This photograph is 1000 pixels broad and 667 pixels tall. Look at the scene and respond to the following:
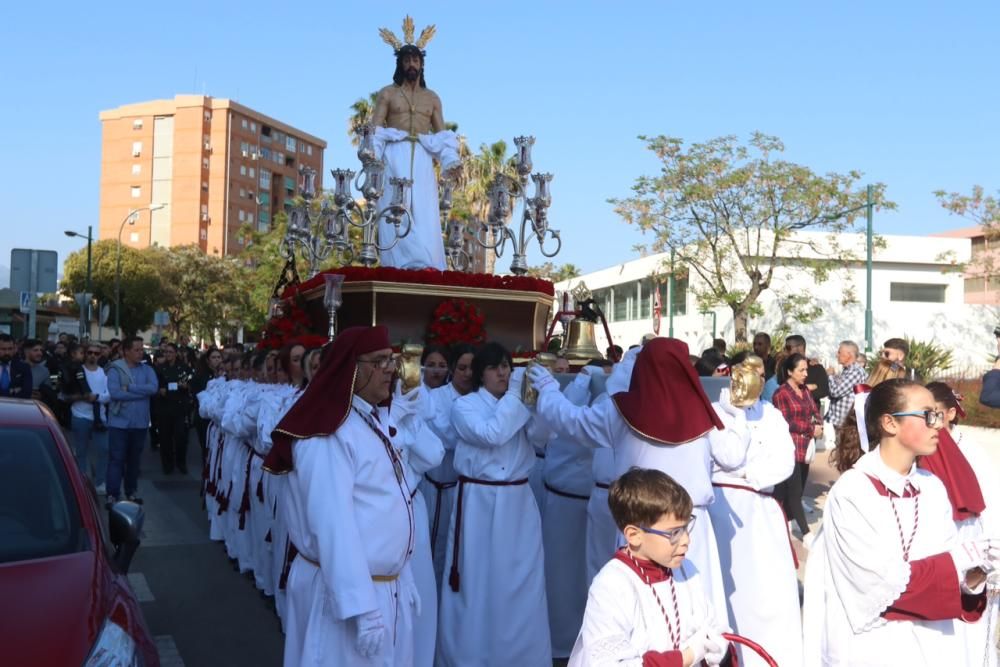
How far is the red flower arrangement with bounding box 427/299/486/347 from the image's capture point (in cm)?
901

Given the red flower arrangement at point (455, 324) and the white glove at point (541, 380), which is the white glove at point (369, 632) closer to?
the white glove at point (541, 380)

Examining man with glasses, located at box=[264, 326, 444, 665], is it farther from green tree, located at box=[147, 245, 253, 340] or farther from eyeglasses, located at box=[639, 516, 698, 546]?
green tree, located at box=[147, 245, 253, 340]

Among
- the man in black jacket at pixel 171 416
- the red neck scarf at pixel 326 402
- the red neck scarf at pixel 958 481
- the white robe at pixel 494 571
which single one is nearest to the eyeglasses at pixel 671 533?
the red neck scarf at pixel 326 402

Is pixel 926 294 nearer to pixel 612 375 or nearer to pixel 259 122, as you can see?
pixel 612 375

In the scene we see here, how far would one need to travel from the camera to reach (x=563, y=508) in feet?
22.9

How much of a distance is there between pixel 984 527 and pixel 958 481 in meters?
0.28

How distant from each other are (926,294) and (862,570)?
137 feet

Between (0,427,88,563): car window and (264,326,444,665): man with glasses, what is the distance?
84 centimetres

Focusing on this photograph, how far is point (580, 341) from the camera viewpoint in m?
6.70

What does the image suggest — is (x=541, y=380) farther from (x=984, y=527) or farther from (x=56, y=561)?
(x=56, y=561)

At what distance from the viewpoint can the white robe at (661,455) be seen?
493 centimetres

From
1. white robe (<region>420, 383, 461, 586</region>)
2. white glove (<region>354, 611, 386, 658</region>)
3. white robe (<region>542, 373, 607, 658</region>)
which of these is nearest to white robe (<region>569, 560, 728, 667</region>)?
white glove (<region>354, 611, 386, 658</region>)

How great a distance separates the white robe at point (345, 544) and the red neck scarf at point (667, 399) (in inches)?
50.2

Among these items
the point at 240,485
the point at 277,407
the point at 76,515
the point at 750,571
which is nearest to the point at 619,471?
the point at 750,571
